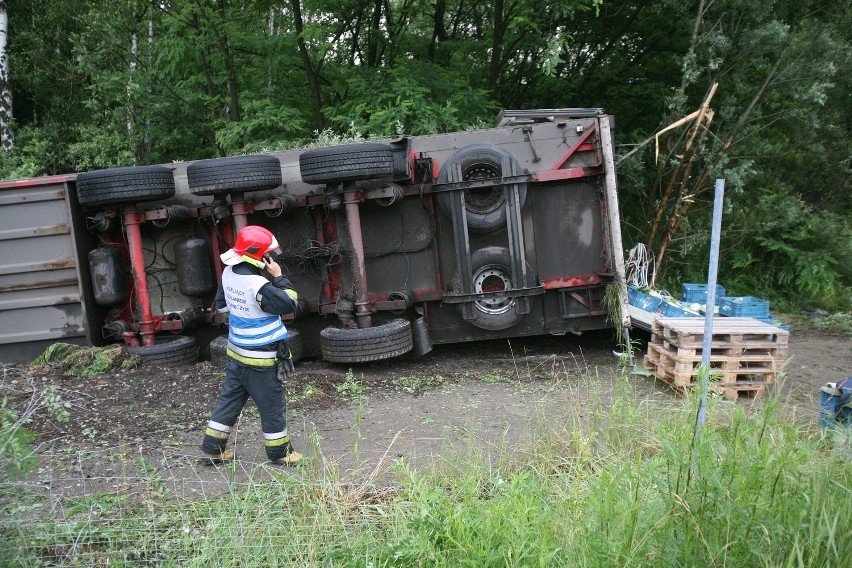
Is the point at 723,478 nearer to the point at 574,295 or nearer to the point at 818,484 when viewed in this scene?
the point at 818,484

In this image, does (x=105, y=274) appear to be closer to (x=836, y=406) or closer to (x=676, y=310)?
Result: (x=676, y=310)

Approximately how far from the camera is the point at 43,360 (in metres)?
7.21

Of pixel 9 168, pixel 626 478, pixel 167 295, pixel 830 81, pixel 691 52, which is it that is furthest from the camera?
pixel 9 168

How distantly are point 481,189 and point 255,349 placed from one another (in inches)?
142

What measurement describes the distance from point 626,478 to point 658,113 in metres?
11.3

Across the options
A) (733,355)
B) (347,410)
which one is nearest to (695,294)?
(733,355)

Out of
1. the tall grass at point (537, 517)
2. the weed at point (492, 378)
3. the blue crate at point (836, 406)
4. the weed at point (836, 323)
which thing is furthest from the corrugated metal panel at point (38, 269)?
the weed at point (836, 323)

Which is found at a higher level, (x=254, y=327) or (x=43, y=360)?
(x=254, y=327)

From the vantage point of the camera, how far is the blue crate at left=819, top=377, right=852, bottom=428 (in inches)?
172

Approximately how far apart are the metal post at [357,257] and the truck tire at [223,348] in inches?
30.9

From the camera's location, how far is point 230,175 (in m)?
6.81

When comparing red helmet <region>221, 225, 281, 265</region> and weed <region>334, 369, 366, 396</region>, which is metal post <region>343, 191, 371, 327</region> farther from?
red helmet <region>221, 225, 281, 265</region>

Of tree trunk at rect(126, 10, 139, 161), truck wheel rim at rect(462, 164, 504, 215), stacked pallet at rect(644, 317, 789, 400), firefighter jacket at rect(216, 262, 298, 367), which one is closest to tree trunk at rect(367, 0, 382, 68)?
tree trunk at rect(126, 10, 139, 161)

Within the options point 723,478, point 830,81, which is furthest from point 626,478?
point 830,81
